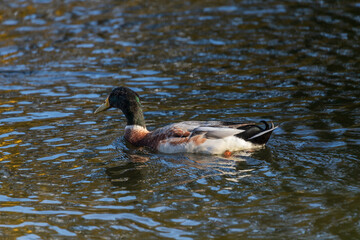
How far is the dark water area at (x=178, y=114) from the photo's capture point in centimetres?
640

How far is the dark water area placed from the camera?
6398 mm

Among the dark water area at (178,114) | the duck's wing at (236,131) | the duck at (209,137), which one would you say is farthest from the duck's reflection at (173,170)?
the duck's wing at (236,131)

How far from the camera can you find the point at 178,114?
10453 mm

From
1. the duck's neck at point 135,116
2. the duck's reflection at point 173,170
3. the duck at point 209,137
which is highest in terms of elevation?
the duck's neck at point 135,116

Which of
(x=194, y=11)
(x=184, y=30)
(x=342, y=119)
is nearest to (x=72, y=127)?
(x=342, y=119)

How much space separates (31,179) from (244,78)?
6018 mm

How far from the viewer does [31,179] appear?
7770mm

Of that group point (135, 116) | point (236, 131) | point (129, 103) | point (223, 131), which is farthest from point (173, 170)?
point (129, 103)

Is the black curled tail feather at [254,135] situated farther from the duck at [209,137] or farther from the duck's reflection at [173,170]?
the duck's reflection at [173,170]

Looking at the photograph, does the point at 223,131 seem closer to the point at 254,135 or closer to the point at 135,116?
the point at 254,135

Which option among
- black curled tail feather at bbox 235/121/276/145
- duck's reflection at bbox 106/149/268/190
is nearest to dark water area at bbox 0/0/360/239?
duck's reflection at bbox 106/149/268/190

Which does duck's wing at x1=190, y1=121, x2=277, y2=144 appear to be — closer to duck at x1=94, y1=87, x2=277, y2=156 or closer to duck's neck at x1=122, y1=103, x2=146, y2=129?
duck at x1=94, y1=87, x2=277, y2=156

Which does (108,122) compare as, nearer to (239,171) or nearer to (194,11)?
(239,171)

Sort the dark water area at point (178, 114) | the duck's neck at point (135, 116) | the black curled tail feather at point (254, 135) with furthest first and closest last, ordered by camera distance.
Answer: the duck's neck at point (135, 116) → the black curled tail feather at point (254, 135) → the dark water area at point (178, 114)
